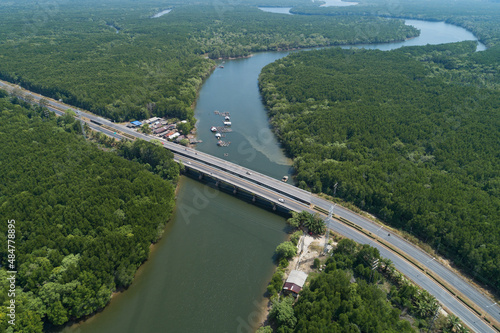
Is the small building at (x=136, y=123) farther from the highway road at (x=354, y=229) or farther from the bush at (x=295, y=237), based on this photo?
the bush at (x=295, y=237)

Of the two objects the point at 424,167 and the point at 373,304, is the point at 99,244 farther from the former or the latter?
the point at 424,167

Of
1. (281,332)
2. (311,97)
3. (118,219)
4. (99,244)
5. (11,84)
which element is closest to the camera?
(281,332)

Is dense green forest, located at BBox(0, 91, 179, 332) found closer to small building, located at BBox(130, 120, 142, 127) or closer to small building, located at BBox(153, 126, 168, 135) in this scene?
small building, located at BBox(153, 126, 168, 135)

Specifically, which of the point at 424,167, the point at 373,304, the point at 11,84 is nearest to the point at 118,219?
the point at 373,304

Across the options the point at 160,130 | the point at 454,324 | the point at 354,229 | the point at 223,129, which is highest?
the point at 454,324

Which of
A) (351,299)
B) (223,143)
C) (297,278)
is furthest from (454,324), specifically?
(223,143)

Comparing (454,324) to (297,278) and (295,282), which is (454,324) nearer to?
(297,278)
